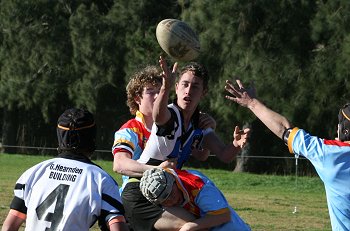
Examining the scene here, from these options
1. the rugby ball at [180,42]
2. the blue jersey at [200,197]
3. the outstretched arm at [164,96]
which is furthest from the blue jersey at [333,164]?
the rugby ball at [180,42]

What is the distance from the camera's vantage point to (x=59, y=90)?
30.0 meters

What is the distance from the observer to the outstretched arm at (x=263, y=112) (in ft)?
17.2

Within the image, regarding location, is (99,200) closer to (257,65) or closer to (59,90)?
(257,65)

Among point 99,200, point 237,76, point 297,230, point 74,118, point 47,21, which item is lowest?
point 297,230

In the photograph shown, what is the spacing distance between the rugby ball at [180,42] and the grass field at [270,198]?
15.1ft

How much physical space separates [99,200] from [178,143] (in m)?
1.70

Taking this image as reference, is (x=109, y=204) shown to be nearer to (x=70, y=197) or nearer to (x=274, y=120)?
(x=70, y=197)

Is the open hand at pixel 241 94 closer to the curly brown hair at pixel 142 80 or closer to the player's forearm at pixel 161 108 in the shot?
the player's forearm at pixel 161 108

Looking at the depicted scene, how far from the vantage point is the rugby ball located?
277 inches

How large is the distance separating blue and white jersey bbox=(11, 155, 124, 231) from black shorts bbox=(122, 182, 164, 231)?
1326 millimetres

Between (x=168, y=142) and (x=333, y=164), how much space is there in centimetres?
145

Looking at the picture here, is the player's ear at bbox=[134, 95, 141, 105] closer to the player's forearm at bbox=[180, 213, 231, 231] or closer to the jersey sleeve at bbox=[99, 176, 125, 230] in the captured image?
the player's forearm at bbox=[180, 213, 231, 231]

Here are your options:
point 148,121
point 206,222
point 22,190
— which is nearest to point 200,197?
point 206,222

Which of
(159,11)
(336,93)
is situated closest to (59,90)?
(159,11)
